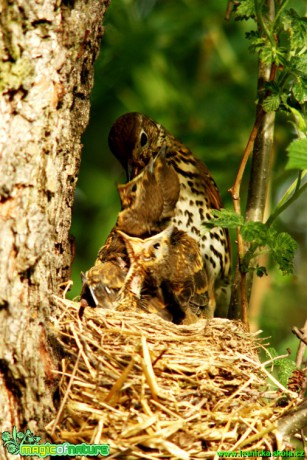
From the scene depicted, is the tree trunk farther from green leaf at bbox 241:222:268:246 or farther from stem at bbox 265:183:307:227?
stem at bbox 265:183:307:227

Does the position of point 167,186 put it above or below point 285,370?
above

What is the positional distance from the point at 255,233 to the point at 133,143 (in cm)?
165

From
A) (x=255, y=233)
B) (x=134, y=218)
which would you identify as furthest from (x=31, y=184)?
(x=134, y=218)

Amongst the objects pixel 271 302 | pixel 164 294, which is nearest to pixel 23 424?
pixel 164 294

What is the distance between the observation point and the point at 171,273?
3873 millimetres

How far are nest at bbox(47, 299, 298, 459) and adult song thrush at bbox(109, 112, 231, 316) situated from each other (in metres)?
1.08

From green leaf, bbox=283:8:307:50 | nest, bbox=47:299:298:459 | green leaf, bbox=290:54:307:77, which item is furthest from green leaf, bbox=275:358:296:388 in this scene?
green leaf, bbox=283:8:307:50

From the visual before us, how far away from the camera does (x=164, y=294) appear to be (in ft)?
12.5

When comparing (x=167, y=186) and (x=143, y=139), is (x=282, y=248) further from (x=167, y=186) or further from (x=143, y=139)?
(x=143, y=139)

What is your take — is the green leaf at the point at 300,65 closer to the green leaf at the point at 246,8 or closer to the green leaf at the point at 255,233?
the green leaf at the point at 246,8

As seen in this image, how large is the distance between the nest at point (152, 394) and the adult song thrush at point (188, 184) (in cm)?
108

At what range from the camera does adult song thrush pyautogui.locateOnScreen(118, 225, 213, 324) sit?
12.5 ft

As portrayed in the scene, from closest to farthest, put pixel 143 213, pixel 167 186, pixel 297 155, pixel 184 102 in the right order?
pixel 297 155 → pixel 143 213 → pixel 167 186 → pixel 184 102

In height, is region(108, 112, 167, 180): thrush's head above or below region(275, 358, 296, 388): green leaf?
above
